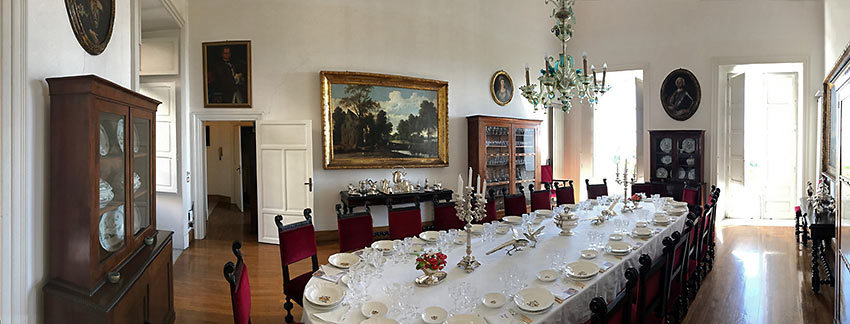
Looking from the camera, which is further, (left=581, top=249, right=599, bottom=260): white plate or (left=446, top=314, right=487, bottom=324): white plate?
(left=581, top=249, right=599, bottom=260): white plate

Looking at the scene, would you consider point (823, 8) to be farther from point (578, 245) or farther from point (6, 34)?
point (6, 34)

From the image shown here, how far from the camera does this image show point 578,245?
3.50m

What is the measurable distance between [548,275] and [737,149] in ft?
27.5

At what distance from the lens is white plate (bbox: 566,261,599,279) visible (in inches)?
104

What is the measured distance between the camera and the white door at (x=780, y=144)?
28.0 feet

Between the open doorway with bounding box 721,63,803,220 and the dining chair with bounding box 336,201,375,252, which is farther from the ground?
the open doorway with bounding box 721,63,803,220

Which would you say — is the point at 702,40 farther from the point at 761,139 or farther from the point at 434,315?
the point at 434,315

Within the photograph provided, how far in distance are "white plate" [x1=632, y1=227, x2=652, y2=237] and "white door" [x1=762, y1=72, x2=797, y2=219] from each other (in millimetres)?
6992

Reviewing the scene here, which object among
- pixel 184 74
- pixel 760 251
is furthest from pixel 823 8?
pixel 184 74

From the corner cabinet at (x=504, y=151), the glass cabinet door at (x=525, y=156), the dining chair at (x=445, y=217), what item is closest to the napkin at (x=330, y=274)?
the dining chair at (x=445, y=217)

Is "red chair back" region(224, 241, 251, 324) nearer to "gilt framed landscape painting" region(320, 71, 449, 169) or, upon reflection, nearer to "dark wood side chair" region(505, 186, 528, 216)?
"dark wood side chair" region(505, 186, 528, 216)

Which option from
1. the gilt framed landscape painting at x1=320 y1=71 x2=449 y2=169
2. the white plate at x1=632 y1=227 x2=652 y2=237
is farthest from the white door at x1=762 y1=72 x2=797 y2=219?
the white plate at x1=632 y1=227 x2=652 y2=237

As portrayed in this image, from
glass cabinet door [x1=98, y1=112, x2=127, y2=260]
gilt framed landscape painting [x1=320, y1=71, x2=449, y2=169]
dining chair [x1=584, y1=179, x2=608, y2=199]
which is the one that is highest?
gilt framed landscape painting [x1=320, y1=71, x2=449, y2=169]

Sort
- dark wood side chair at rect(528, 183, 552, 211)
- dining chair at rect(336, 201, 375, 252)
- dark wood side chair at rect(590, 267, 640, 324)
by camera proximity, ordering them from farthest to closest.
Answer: dark wood side chair at rect(528, 183, 552, 211) → dining chair at rect(336, 201, 375, 252) → dark wood side chair at rect(590, 267, 640, 324)
